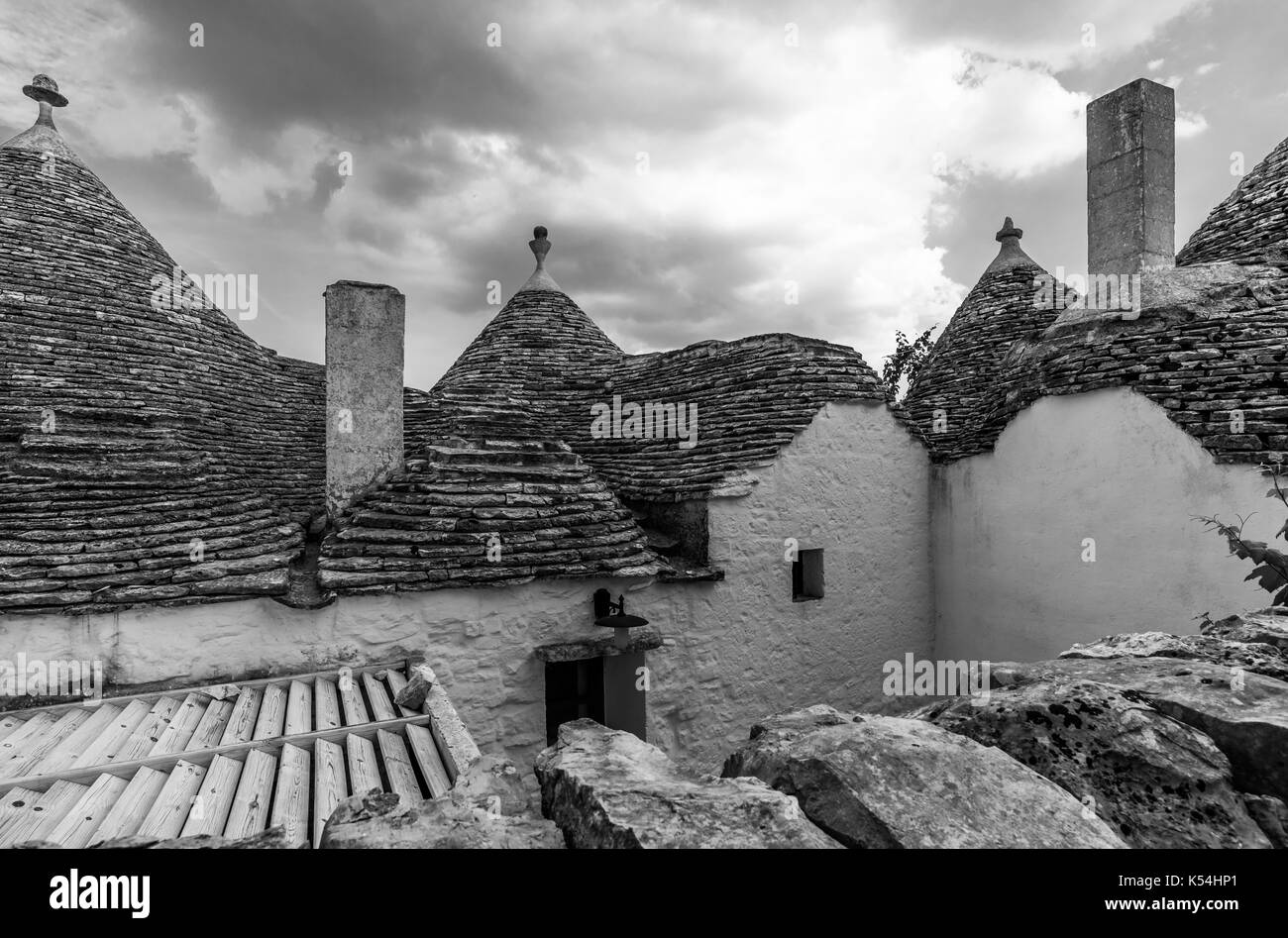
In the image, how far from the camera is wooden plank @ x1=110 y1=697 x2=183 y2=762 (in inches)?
118

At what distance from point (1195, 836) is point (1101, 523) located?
6670mm

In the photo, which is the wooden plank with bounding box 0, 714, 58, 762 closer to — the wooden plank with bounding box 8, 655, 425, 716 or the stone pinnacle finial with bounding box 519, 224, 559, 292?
the wooden plank with bounding box 8, 655, 425, 716

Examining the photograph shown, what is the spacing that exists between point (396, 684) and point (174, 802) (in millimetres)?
1779

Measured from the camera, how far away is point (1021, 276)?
11.6 metres

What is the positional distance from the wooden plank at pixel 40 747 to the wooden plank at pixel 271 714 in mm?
847

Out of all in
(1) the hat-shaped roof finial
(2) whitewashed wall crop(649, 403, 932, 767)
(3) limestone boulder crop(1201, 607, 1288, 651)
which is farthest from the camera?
(1) the hat-shaped roof finial

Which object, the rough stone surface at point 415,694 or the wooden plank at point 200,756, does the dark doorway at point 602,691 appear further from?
the wooden plank at point 200,756

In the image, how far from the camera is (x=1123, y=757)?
1598mm

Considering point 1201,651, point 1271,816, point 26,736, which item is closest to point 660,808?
point 1271,816

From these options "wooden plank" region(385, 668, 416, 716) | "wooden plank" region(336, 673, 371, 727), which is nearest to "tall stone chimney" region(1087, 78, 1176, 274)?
"wooden plank" region(385, 668, 416, 716)

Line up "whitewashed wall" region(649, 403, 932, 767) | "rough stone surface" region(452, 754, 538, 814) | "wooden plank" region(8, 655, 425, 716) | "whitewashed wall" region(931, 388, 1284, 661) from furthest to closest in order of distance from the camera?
"whitewashed wall" region(649, 403, 932, 767), "whitewashed wall" region(931, 388, 1284, 661), "wooden plank" region(8, 655, 425, 716), "rough stone surface" region(452, 754, 538, 814)

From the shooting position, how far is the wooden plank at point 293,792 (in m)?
2.39

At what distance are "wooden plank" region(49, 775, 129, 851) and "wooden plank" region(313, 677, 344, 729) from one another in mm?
898
